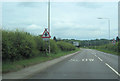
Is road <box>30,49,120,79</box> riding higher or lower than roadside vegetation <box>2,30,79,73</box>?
lower

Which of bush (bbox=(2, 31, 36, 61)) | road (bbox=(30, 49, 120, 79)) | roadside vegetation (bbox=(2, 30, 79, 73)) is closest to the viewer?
road (bbox=(30, 49, 120, 79))

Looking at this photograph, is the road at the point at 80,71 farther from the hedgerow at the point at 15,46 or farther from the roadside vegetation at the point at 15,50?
the hedgerow at the point at 15,46

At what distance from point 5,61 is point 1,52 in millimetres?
1185

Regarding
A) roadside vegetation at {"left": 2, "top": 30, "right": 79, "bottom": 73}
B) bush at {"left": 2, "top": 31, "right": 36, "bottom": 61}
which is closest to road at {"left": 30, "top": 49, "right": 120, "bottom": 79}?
roadside vegetation at {"left": 2, "top": 30, "right": 79, "bottom": 73}

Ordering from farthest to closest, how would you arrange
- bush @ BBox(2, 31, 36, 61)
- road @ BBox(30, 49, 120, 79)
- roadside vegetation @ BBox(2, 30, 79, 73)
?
bush @ BBox(2, 31, 36, 61) < roadside vegetation @ BBox(2, 30, 79, 73) < road @ BBox(30, 49, 120, 79)

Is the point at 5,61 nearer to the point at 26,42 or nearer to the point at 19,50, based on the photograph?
the point at 19,50

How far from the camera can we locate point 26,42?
50.6ft

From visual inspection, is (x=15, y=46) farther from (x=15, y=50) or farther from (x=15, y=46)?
(x=15, y=50)

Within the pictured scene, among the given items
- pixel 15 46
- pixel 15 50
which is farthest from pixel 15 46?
pixel 15 50

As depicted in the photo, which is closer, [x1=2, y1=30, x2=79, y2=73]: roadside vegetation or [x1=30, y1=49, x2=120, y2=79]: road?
[x1=30, y1=49, x2=120, y2=79]: road

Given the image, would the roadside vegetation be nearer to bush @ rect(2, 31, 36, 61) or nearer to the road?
bush @ rect(2, 31, 36, 61)

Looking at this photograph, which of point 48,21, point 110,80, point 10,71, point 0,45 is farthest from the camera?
point 48,21

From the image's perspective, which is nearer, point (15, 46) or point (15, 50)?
point (15, 50)

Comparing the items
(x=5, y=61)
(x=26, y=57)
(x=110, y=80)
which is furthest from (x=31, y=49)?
(x=110, y=80)
